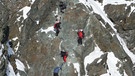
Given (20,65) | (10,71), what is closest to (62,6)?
(20,65)

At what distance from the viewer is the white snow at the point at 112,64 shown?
41219mm

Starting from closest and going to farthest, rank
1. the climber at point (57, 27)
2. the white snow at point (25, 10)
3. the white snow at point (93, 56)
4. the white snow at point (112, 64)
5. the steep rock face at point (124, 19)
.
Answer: the white snow at point (112, 64), the white snow at point (93, 56), the climber at point (57, 27), the steep rock face at point (124, 19), the white snow at point (25, 10)

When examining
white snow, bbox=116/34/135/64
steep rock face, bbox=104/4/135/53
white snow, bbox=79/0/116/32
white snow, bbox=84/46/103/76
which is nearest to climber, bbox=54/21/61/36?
white snow, bbox=84/46/103/76

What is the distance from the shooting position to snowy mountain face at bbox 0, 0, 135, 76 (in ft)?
135

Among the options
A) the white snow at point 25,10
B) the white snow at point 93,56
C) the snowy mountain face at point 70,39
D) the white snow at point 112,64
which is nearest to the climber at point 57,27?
the snowy mountain face at point 70,39

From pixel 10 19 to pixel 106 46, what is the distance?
1533 centimetres

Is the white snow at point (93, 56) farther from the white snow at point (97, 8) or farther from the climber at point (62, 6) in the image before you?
the white snow at point (97, 8)

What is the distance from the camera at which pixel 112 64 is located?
41844mm

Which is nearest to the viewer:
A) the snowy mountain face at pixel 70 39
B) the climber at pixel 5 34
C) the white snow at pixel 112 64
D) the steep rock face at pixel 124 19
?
the snowy mountain face at pixel 70 39

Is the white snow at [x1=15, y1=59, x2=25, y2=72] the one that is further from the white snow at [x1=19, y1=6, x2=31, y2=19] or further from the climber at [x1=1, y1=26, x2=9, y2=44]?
the white snow at [x1=19, y1=6, x2=31, y2=19]

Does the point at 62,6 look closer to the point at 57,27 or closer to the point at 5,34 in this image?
the point at 57,27

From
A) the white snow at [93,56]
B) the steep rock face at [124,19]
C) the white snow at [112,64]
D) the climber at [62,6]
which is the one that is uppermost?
the climber at [62,6]

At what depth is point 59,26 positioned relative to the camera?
43531 mm

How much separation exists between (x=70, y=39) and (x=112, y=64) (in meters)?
6.19
